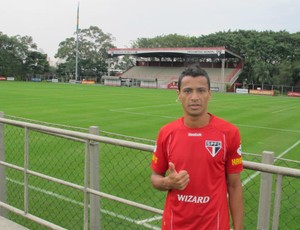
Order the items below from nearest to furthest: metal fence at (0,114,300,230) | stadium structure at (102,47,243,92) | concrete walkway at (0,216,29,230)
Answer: metal fence at (0,114,300,230) → concrete walkway at (0,216,29,230) → stadium structure at (102,47,243,92)

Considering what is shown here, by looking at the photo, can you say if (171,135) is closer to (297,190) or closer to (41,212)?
(41,212)

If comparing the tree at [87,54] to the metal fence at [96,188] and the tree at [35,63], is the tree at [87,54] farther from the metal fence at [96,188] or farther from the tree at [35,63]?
the metal fence at [96,188]

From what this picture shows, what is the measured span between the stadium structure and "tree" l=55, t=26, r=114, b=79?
13.8 m

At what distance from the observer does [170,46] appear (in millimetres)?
85625

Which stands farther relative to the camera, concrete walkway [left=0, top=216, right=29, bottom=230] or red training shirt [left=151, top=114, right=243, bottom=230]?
concrete walkway [left=0, top=216, right=29, bottom=230]

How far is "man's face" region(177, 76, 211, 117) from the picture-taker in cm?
244

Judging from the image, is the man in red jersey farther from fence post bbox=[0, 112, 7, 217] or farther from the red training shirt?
fence post bbox=[0, 112, 7, 217]

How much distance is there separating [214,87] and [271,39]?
621 inches

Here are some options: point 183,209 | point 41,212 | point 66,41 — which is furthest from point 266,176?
point 66,41

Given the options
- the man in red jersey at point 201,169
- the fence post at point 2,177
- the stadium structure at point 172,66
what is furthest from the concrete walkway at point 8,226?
the stadium structure at point 172,66

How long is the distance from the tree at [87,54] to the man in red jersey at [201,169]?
3431 inches

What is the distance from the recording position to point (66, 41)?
9362cm

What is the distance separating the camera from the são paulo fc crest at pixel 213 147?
234cm

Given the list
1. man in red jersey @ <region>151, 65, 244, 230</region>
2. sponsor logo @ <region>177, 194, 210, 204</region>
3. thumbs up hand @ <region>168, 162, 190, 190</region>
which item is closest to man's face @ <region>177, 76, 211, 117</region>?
man in red jersey @ <region>151, 65, 244, 230</region>
